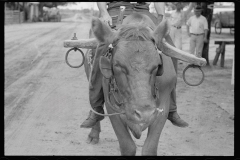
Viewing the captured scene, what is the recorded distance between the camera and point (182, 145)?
21.4 feet

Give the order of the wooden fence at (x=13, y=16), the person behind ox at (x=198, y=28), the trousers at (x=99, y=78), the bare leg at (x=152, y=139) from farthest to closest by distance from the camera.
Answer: the wooden fence at (x=13, y=16) → the person behind ox at (x=198, y=28) → the trousers at (x=99, y=78) → the bare leg at (x=152, y=139)

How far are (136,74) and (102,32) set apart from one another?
2.05ft

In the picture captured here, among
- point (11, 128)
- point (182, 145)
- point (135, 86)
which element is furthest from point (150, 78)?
point (11, 128)

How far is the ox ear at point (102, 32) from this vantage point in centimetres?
387

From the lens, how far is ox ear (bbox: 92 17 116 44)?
152 inches

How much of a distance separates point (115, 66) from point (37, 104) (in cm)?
556

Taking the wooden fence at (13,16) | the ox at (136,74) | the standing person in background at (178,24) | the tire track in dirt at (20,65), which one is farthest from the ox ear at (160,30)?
the wooden fence at (13,16)

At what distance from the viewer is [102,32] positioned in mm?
3938

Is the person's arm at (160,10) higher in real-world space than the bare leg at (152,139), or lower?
higher

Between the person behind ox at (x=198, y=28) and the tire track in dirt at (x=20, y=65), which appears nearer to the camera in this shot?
the tire track in dirt at (x=20, y=65)

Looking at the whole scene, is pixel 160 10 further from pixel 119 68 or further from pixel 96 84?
pixel 119 68

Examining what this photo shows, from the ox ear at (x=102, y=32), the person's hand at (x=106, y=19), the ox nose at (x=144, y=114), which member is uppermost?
the person's hand at (x=106, y=19)

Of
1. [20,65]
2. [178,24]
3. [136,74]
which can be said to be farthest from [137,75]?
[178,24]

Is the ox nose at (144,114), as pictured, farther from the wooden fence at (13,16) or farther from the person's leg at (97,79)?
the wooden fence at (13,16)
